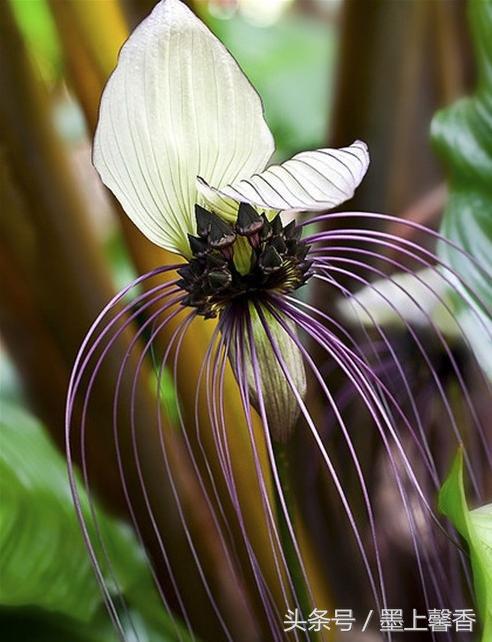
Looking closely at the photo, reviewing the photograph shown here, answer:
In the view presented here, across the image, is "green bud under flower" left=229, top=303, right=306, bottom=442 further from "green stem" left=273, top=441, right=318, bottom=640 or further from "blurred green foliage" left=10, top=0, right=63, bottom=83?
"blurred green foliage" left=10, top=0, right=63, bottom=83

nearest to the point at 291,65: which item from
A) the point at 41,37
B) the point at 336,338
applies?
the point at 41,37

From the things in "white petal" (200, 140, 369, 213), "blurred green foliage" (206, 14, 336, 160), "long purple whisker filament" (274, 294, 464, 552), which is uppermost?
"blurred green foliage" (206, 14, 336, 160)

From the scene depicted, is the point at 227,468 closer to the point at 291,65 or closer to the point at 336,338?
the point at 336,338

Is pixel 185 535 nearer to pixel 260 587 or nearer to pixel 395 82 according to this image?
pixel 260 587

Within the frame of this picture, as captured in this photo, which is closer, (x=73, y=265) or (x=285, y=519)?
(x=285, y=519)

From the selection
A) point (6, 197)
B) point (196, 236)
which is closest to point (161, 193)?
point (196, 236)

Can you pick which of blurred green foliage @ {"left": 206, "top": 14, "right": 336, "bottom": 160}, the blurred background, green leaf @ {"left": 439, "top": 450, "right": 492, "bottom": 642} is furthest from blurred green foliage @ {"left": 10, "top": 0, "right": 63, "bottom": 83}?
green leaf @ {"left": 439, "top": 450, "right": 492, "bottom": 642}
